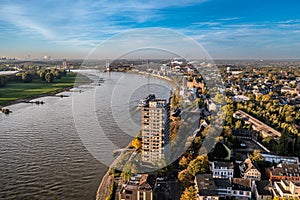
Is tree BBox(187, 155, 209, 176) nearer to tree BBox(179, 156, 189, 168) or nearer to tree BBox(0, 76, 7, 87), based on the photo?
tree BBox(179, 156, 189, 168)

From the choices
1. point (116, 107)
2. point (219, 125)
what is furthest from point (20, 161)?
point (219, 125)

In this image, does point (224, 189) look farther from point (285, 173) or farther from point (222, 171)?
point (285, 173)

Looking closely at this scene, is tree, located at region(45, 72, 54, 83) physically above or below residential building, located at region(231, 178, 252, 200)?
above

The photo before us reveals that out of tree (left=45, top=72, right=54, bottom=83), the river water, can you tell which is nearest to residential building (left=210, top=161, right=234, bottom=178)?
the river water

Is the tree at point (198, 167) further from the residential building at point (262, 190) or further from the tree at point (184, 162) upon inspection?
the residential building at point (262, 190)

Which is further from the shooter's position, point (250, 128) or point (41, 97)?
point (41, 97)

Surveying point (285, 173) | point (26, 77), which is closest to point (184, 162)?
point (285, 173)

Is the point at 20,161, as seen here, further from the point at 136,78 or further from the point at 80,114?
the point at 136,78
